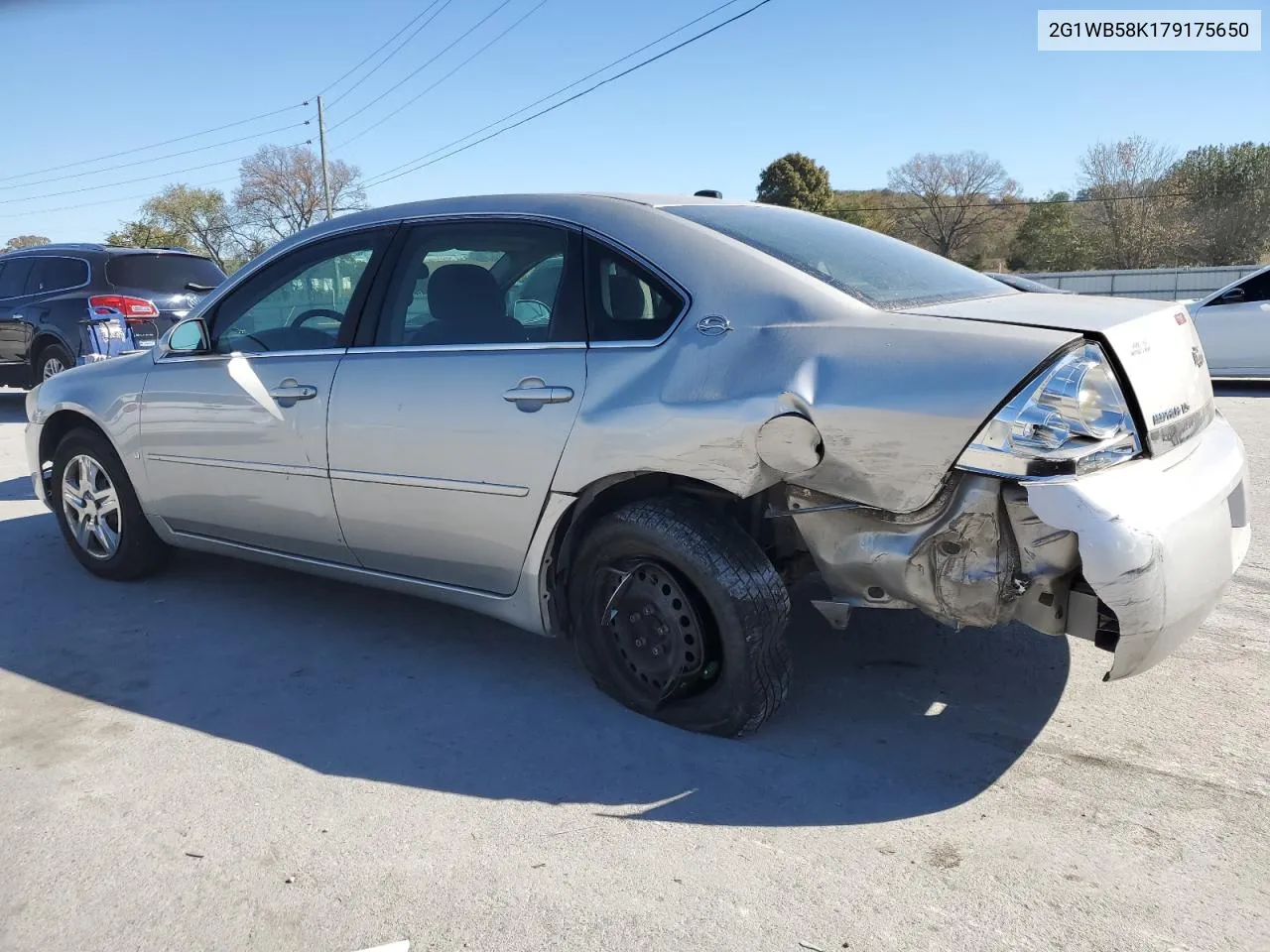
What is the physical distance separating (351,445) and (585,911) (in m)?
1.97

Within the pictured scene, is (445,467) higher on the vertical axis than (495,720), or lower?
higher

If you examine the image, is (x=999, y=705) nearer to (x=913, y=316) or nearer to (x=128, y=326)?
(x=913, y=316)

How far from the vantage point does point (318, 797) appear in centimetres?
285

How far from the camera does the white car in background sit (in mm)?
11281

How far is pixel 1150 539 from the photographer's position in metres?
2.42

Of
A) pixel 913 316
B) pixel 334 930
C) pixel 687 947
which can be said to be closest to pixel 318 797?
pixel 334 930

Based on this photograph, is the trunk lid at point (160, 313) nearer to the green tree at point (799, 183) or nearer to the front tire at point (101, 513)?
the front tire at point (101, 513)

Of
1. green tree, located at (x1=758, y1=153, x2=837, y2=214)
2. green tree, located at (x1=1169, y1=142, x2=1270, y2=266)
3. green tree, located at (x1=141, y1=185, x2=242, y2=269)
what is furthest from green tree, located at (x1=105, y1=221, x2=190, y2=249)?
green tree, located at (x1=1169, y1=142, x2=1270, y2=266)

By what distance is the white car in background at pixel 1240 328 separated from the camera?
11.3 meters

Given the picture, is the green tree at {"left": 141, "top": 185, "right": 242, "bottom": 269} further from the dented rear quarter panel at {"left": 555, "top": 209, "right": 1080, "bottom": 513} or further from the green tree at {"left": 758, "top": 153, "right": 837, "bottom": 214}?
the dented rear quarter panel at {"left": 555, "top": 209, "right": 1080, "bottom": 513}

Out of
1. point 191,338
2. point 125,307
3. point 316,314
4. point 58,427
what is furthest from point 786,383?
point 125,307

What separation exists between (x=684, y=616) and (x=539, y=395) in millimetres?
834

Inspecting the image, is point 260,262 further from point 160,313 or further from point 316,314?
point 160,313

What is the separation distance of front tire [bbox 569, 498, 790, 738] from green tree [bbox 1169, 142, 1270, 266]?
43782mm
